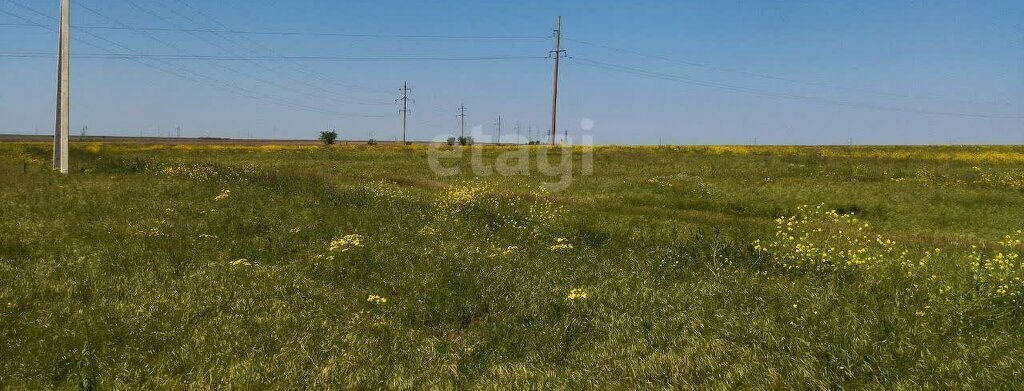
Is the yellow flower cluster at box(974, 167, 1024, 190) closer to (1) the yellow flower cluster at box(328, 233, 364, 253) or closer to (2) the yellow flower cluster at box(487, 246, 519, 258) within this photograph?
(2) the yellow flower cluster at box(487, 246, 519, 258)

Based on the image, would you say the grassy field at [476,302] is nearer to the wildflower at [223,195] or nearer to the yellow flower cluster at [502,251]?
the yellow flower cluster at [502,251]

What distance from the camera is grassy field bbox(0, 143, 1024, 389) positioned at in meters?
5.98

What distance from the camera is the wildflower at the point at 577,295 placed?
28.4ft

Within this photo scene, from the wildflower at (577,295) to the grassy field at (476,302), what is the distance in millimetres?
48

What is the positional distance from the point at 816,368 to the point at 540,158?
1885 inches

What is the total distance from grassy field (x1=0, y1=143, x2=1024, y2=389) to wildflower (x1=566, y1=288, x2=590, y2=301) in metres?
0.05

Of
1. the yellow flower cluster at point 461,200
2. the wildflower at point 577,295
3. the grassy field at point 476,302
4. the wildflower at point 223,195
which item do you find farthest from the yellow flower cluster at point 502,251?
the wildflower at point 223,195

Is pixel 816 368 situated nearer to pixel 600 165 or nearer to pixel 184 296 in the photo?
pixel 184 296

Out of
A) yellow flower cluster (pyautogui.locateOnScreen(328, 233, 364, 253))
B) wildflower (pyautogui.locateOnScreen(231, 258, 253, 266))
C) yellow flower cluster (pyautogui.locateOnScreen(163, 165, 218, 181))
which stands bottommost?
wildflower (pyautogui.locateOnScreen(231, 258, 253, 266))

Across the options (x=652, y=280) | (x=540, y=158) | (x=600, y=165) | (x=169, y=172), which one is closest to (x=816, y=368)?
(x=652, y=280)

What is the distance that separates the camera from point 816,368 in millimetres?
5969

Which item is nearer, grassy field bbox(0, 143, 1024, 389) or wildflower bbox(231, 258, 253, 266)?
grassy field bbox(0, 143, 1024, 389)

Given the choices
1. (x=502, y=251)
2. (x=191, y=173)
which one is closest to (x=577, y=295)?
(x=502, y=251)

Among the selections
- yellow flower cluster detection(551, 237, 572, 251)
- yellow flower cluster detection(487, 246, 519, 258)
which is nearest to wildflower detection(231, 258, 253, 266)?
yellow flower cluster detection(487, 246, 519, 258)
